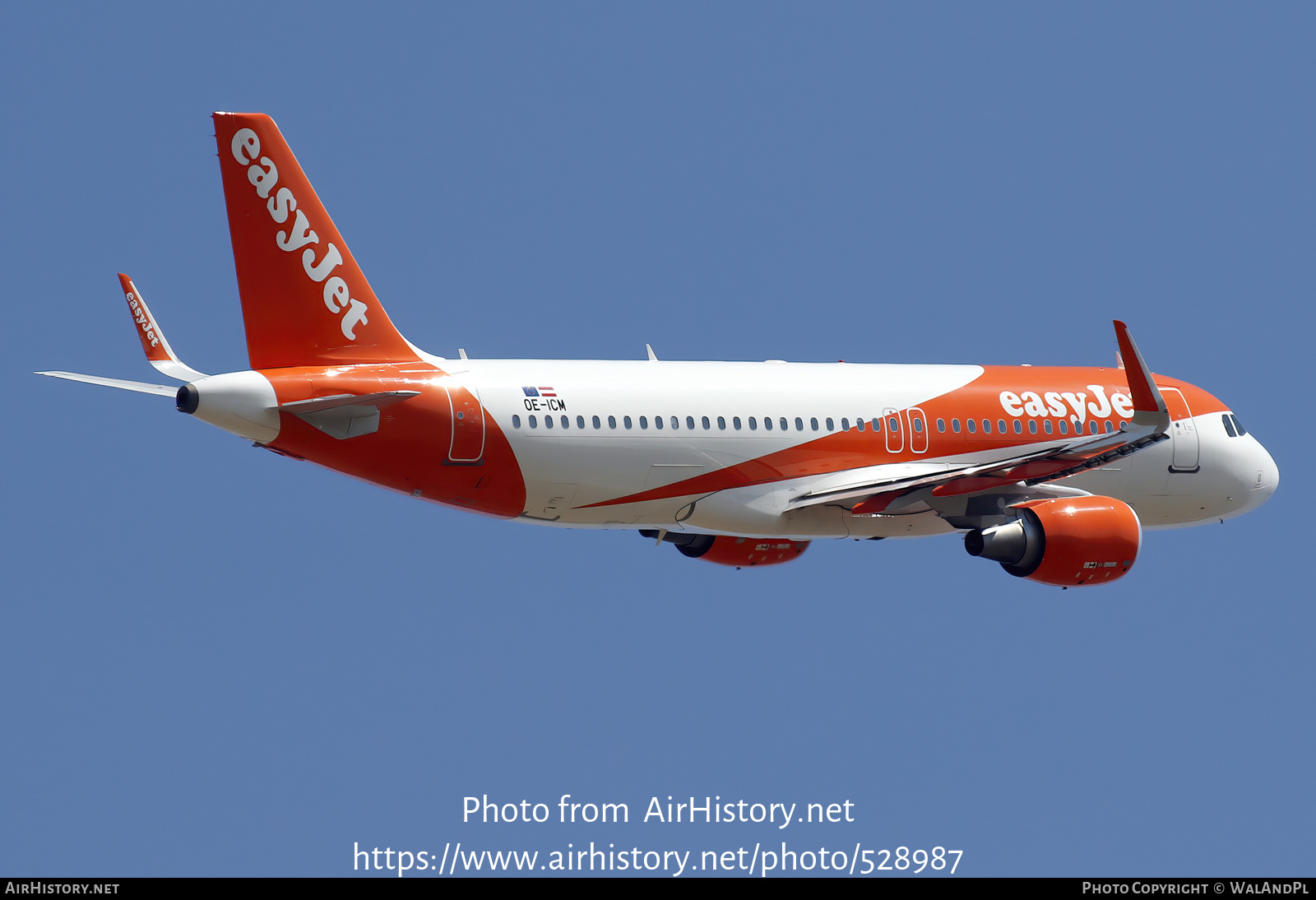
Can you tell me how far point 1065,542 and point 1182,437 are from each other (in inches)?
238

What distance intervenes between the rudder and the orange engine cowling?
38.0ft

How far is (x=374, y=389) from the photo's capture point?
31.7 meters

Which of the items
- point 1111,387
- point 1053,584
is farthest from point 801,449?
point 1111,387

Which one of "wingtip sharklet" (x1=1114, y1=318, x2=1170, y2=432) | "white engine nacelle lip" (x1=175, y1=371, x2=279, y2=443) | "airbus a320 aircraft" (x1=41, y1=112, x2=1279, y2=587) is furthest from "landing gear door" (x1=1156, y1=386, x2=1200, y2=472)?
"white engine nacelle lip" (x1=175, y1=371, x2=279, y2=443)

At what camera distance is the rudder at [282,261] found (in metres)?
31.7

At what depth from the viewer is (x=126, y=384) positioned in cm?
2972

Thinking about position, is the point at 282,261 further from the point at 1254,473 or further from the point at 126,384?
the point at 1254,473

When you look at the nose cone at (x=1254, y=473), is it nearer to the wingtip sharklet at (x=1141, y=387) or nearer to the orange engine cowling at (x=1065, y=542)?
the orange engine cowling at (x=1065, y=542)

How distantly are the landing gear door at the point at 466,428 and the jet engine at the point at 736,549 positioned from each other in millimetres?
7149

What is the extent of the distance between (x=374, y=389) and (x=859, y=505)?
9379 mm

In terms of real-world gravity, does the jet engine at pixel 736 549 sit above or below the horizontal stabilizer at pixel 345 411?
above

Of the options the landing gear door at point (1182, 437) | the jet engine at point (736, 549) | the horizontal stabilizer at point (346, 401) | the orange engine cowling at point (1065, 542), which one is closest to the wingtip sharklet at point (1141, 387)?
the orange engine cowling at point (1065, 542)

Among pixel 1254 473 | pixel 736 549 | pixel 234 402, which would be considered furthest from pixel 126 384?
pixel 1254 473

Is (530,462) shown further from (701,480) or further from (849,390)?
(849,390)
